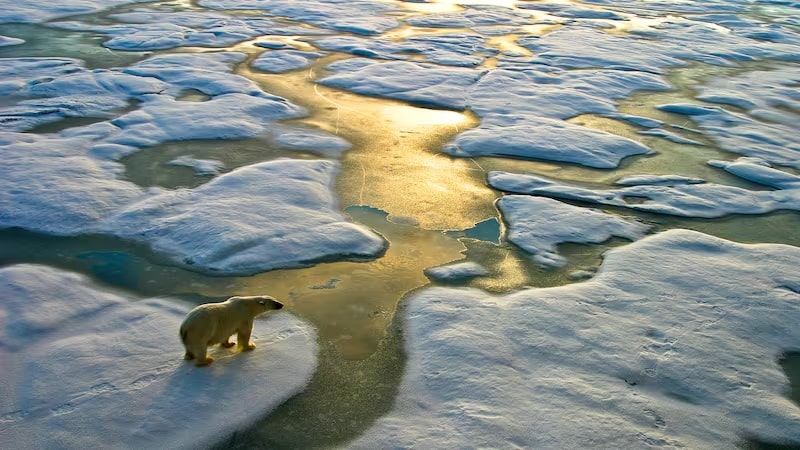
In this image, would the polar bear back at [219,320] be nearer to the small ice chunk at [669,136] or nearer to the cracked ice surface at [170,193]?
the cracked ice surface at [170,193]

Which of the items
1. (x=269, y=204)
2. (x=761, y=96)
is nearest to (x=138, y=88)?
(x=269, y=204)

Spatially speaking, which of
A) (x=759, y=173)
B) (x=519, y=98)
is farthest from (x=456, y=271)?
(x=519, y=98)

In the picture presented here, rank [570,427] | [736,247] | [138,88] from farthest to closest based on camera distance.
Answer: [138,88] < [736,247] < [570,427]

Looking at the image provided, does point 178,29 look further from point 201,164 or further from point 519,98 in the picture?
point 201,164

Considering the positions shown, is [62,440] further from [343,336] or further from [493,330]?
[493,330]

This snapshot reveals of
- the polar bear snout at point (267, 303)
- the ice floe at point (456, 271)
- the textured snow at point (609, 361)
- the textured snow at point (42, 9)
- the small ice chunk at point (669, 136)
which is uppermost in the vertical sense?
the small ice chunk at point (669, 136)

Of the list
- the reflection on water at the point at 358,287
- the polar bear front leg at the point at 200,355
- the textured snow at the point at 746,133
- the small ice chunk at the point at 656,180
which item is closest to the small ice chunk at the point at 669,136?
the textured snow at the point at 746,133
